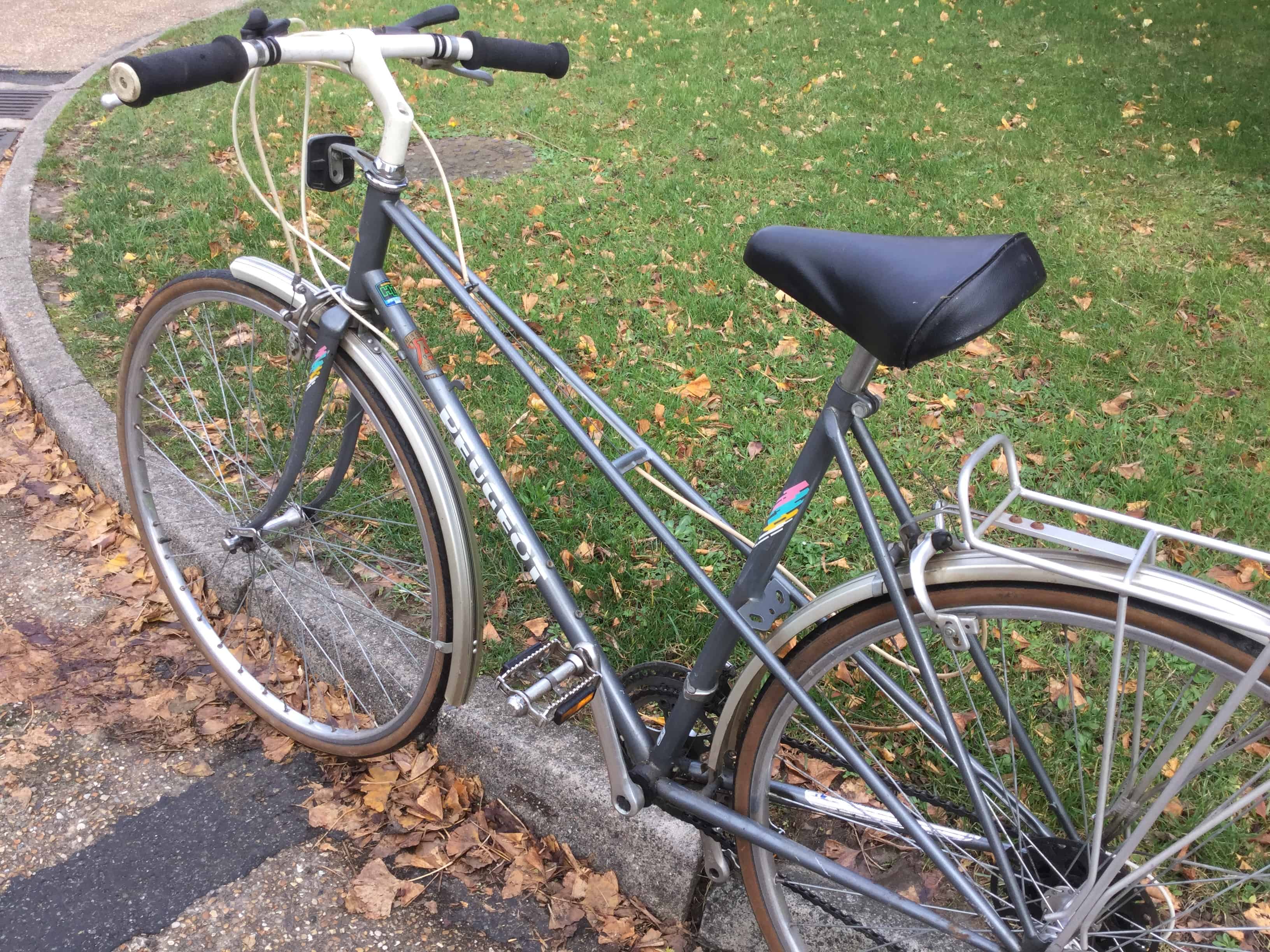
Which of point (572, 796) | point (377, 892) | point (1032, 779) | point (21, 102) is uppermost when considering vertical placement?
point (21, 102)

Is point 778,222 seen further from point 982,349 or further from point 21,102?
point 21,102

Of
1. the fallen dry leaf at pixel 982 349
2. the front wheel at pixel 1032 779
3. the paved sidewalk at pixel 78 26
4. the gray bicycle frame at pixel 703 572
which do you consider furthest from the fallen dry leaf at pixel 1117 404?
the paved sidewalk at pixel 78 26

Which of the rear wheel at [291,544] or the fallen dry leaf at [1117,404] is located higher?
the fallen dry leaf at [1117,404]

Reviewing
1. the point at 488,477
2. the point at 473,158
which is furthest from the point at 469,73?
the point at 473,158

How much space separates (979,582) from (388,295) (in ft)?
4.50

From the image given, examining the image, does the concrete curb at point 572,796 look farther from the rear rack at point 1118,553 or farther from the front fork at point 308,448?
the rear rack at point 1118,553

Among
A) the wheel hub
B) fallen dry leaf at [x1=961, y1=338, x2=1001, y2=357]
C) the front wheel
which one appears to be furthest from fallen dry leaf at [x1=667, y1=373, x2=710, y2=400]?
the wheel hub

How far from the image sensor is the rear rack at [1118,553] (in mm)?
1187

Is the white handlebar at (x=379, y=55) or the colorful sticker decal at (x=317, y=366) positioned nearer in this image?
the white handlebar at (x=379, y=55)

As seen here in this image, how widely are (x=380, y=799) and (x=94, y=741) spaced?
85 cm

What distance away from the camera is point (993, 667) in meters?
2.15

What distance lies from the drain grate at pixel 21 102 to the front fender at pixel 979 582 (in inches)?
293

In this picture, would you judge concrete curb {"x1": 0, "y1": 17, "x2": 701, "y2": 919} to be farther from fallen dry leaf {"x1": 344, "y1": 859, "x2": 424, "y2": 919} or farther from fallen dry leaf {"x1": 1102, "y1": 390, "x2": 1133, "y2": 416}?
fallen dry leaf {"x1": 1102, "y1": 390, "x2": 1133, "y2": 416}

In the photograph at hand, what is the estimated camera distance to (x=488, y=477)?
2.00 m
